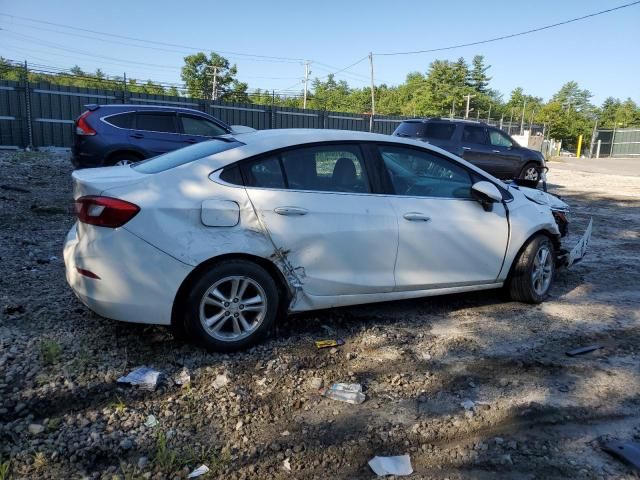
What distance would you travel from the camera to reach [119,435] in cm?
282

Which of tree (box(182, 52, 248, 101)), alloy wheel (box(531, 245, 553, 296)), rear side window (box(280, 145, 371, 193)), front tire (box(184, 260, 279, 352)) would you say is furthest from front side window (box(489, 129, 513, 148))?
tree (box(182, 52, 248, 101))

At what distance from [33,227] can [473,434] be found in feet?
20.8

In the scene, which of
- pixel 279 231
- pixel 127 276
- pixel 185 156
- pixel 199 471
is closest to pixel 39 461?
pixel 199 471

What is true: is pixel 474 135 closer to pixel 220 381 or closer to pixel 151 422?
pixel 220 381

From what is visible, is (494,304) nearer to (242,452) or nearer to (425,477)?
(425,477)

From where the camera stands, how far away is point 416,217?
4281 millimetres

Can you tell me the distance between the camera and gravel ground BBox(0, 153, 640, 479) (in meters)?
2.69

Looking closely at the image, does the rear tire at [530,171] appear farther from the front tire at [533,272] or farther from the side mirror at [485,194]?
the side mirror at [485,194]

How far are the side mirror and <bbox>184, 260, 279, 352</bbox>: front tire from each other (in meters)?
1.97

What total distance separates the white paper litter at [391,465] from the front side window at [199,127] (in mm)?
9312

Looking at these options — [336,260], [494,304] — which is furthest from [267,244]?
[494,304]

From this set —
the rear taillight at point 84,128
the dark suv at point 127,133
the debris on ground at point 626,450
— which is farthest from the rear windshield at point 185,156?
the rear taillight at point 84,128

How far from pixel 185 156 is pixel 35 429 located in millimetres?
2122

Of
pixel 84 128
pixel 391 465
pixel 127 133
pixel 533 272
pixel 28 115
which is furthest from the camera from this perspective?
pixel 28 115
